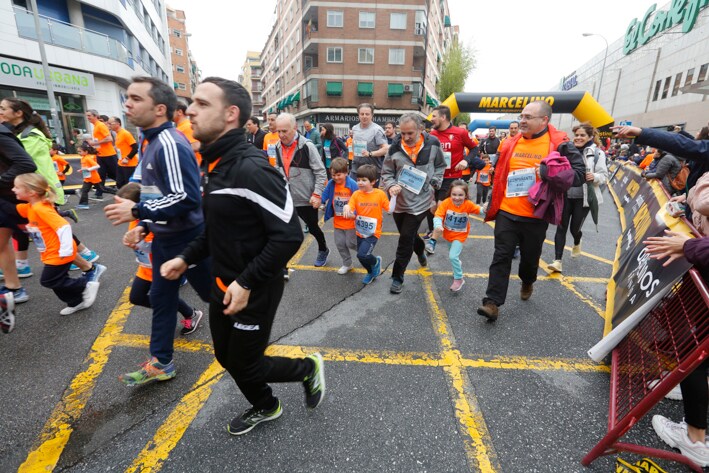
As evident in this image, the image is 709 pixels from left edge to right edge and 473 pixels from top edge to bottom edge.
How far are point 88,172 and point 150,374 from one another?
338 inches

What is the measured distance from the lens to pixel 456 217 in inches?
172

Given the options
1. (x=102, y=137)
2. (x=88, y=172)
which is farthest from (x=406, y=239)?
(x=88, y=172)

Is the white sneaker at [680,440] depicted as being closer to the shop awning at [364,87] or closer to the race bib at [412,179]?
the race bib at [412,179]

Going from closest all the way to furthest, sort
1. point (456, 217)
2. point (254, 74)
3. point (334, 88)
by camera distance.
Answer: point (456, 217) → point (334, 88) → point (254, 74)

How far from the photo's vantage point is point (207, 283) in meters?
2.65

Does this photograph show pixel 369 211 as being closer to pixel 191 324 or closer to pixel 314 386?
pixel 191 324

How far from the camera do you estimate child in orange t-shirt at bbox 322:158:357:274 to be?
462 centimetres

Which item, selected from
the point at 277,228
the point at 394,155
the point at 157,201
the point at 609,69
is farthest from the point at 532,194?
the point at 609,69

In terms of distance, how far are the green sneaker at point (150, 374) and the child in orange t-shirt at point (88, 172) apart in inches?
316

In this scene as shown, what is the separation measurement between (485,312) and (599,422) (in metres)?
1.24

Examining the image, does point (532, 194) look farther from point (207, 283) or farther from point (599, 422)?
point (207, 283)

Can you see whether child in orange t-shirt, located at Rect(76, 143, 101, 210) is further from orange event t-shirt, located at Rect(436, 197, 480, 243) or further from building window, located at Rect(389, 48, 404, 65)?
building window, located at Rect(389, 48, 404, 65)

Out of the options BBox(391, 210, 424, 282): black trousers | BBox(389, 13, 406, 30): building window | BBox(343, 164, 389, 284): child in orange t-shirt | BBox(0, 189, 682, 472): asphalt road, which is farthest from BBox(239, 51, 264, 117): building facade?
BBox(0, 189, 682, 472): asphalt road

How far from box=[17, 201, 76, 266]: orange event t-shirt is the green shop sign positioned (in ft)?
129
